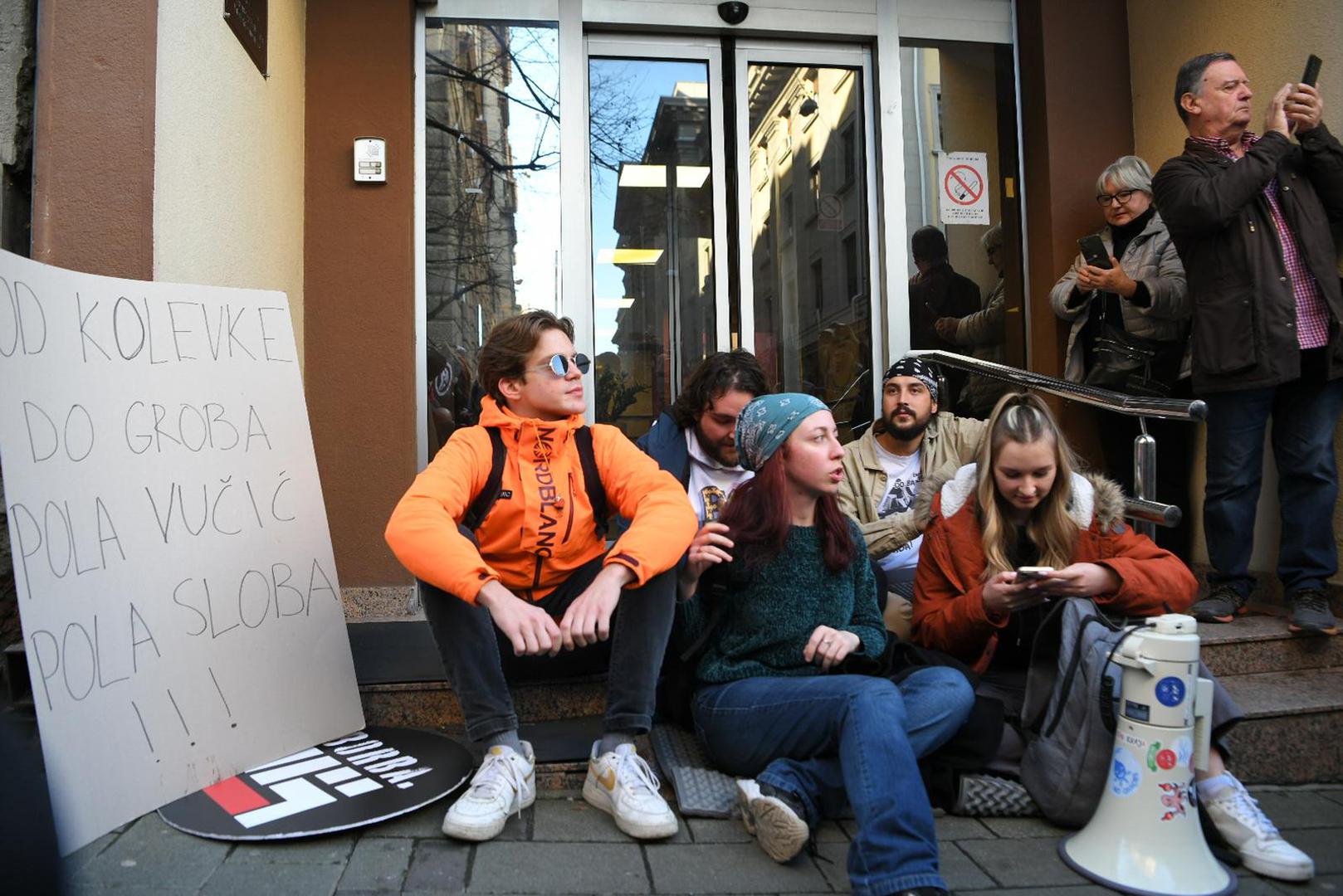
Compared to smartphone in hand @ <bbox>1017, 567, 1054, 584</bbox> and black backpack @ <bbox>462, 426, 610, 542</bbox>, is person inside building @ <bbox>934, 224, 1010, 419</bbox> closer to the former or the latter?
smartphone in hand @ <bbox>1017, 567, 1054, 584</bbox>

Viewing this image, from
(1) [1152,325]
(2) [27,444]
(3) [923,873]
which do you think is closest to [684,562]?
(3) [923,873]

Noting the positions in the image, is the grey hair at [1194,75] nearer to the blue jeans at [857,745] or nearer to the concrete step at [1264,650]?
the concrete step at [1264,650]

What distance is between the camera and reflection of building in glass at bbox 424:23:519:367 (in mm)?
4664

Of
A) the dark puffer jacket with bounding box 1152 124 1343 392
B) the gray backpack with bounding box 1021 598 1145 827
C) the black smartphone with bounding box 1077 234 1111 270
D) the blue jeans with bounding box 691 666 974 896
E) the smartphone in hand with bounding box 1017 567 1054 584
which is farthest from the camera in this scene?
the black smartphone with bounding box 1077 234 1111 270

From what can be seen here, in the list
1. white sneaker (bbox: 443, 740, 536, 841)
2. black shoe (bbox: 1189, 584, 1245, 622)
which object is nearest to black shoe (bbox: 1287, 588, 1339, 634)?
black shoe (bbox: 1189, 584, 1245, 622)

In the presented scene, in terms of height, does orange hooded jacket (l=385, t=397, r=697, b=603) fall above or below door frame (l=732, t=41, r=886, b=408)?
below

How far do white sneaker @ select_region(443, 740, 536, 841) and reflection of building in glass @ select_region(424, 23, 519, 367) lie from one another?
8.53ft

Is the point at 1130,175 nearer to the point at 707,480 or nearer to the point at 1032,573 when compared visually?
the point at 707,480

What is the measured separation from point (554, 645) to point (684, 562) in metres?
0.52

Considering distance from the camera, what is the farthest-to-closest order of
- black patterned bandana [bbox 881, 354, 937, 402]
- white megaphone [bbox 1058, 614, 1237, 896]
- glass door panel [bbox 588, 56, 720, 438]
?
glass door panel [bbox 588, 56, 720, 438]
black patterned bandana [bbox 881, 354, 937, 402]
white megaphone [bbox 1058, 614, 1237, 896]

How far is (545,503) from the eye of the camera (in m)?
2.79

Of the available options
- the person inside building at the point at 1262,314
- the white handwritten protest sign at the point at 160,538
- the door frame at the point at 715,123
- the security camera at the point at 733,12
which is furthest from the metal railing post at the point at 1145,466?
the security camera at the point at 733,12

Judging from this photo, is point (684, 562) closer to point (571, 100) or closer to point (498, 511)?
point (498, 511)

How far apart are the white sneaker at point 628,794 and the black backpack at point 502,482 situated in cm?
69
